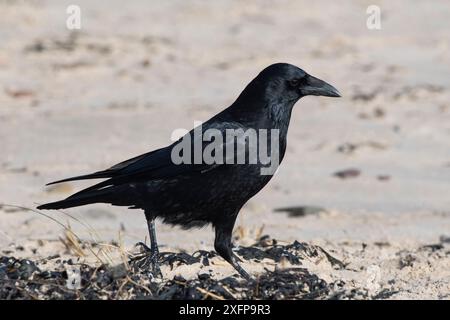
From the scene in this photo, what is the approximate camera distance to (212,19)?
15133mm

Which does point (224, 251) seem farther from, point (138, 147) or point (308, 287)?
point (138, 147)

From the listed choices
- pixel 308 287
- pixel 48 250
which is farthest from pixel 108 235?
pixel 308 287

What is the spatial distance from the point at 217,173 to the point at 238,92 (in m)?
6.44

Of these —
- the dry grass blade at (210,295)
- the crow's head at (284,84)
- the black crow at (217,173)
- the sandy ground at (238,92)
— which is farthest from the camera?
the sandy ground at (238,92)

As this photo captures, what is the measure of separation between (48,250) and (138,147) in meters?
3.38

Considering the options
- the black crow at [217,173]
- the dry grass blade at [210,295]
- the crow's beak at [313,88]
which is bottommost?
the dry grass blade at [210,295]

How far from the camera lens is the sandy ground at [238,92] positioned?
23.0ft

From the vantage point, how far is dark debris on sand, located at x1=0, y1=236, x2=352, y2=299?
4859 mm

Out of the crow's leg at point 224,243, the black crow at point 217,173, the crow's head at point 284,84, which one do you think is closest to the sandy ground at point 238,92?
the crow's leg at point 224,243

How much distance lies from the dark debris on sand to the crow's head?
1.01m

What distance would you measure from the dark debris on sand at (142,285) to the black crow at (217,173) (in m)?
0.24

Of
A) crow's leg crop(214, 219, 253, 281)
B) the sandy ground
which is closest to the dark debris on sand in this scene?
crow's leg crop(214, 219, 253, 281)

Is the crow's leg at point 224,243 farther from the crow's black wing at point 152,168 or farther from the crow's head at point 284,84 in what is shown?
the crow's head at point 284,84

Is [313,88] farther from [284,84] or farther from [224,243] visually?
[224,243]
